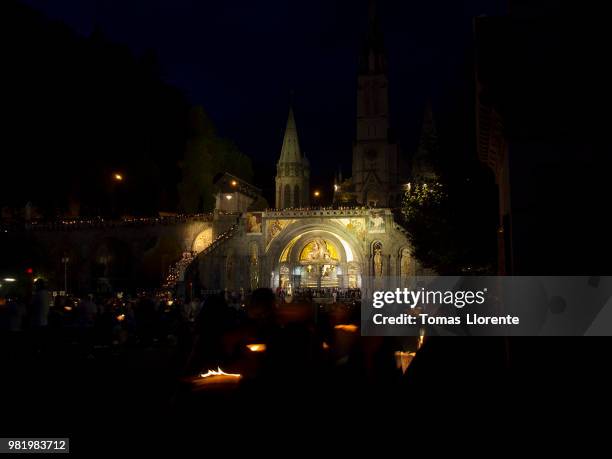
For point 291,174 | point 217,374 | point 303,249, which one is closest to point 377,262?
point 303,249

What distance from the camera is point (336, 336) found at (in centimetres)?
946

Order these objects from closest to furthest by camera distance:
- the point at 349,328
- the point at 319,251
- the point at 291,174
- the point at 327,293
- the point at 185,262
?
the point at 349,328
the point at 327,293
the point at 185,262
the point at 319,251
the point at 291,174

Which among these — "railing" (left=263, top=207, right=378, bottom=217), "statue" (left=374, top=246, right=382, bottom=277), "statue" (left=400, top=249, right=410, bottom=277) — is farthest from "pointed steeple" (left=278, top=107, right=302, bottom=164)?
"statue" (left=400, top=249, right=410, bottom=277)

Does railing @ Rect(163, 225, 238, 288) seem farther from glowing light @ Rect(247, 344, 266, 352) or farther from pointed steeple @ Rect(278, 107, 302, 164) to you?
glowing light @ Rect(247, 344, 266, 352)

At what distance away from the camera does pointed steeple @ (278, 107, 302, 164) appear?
57.2 meters

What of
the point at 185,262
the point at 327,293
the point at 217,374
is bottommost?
the point at 217,374

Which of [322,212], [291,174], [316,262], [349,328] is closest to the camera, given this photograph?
[349,328]

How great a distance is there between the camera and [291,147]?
57625 millimetres

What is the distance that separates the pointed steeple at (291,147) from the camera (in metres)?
57.2

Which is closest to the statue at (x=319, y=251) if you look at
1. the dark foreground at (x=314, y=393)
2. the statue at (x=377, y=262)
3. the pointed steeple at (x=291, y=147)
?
the statue at (x=377, y=262)

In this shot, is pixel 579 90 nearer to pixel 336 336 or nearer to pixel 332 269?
pixel 336 336

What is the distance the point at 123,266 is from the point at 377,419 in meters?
42.8

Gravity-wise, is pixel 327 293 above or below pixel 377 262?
below

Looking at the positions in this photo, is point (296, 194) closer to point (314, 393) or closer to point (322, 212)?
point (322, 212)
